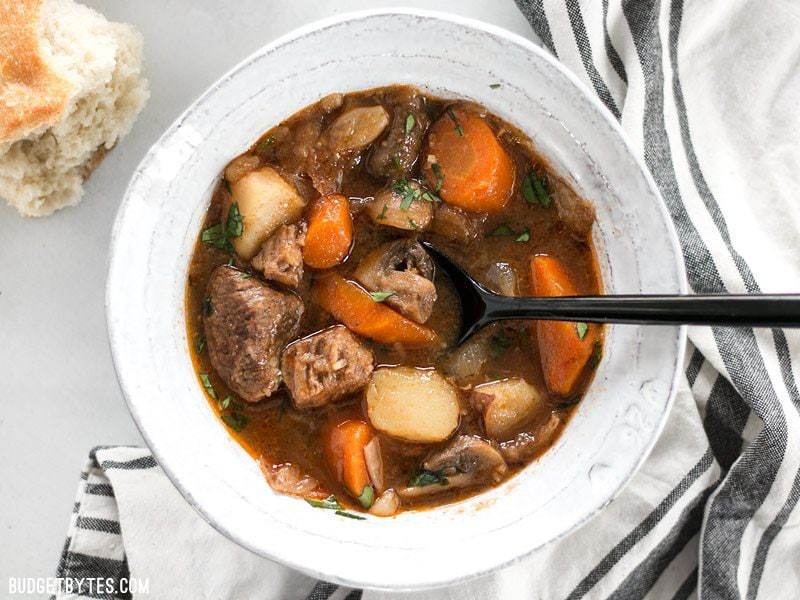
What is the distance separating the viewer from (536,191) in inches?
98.6

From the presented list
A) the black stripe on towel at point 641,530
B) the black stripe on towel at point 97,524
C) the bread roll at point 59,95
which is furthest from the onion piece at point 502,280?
the black stripe on towel at point 97,524

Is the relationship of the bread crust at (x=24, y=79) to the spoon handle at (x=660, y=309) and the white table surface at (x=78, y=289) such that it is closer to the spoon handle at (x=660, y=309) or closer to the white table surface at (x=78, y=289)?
the white table surface at (x=78, y=289)

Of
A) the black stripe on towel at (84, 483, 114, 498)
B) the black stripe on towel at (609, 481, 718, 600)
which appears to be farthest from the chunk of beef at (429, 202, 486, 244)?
the black stripe on towel at (84, 483, 114, 498)

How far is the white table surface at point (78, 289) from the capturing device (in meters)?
2.79

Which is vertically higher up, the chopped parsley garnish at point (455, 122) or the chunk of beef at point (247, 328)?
the chopped parsley garnish at point (455, 122)

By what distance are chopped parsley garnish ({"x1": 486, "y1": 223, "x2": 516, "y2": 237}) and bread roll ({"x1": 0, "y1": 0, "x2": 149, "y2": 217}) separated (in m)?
1.19

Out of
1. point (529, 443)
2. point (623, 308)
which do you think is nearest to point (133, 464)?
point (529, 443)

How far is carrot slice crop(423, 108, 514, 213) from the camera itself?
2438 mm

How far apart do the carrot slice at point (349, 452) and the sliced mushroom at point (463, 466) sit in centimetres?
15

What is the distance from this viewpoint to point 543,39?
2707 millimetres

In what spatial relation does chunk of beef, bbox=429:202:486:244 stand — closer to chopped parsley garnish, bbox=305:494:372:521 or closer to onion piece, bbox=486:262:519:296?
onion piece, bbox=486:262:519:296

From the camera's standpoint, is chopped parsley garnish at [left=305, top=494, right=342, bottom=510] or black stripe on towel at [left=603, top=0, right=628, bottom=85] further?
black stripe on towel at [left=603, top=0, right=628, bottom=85]

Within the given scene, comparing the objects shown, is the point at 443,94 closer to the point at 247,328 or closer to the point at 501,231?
the point at 501,231

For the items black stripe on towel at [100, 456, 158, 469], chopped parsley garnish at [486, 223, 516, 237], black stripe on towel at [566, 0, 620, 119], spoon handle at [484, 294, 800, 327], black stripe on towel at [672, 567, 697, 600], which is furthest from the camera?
black stripe on towel at [672, 567, 697, 600]
